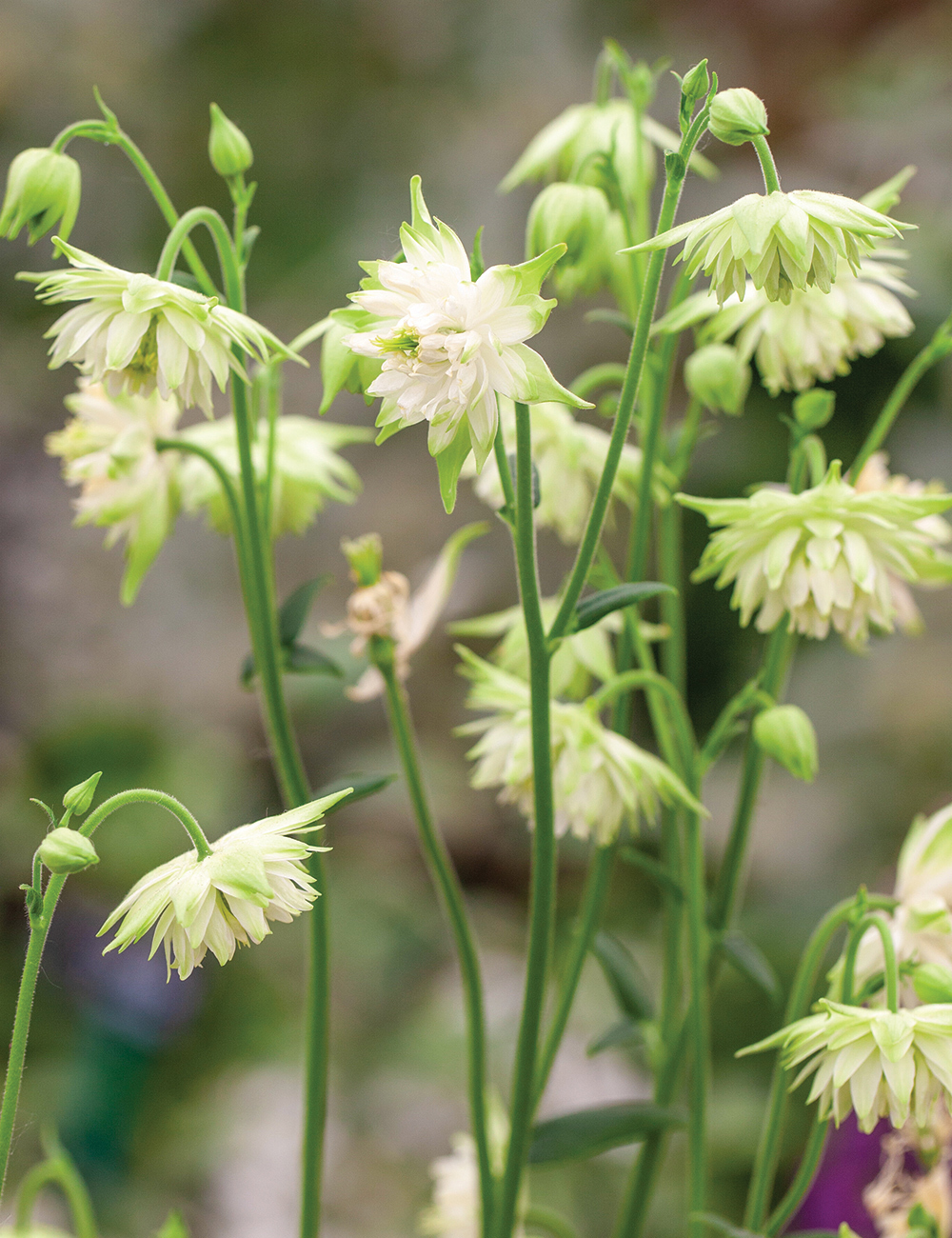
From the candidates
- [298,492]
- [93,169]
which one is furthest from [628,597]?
[93,169]

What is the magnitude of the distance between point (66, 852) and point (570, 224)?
35 centimetres

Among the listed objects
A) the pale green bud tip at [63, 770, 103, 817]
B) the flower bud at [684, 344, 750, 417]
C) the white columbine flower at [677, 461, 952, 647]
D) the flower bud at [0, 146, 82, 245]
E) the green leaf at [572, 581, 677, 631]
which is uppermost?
the flower bud at [0, 146, 82, 245]

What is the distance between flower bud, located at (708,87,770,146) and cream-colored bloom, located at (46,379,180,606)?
30 centimetres

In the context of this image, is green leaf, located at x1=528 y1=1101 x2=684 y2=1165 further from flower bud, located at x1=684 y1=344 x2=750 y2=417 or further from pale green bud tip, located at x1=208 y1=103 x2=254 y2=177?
pale green bud tip, located at x1=208 y1=103 x2=254 y2=177

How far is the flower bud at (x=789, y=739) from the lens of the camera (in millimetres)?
476

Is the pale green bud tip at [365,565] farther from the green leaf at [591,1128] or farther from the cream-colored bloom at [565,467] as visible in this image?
the green leaf at [591,1128]

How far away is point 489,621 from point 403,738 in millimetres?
95

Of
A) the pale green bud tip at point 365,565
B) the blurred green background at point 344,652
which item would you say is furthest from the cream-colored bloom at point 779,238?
the blurred green background at point 344,652

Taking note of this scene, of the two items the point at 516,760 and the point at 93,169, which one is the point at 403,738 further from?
the point at 93,169

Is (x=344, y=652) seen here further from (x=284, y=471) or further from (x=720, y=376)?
(x=720, y=376)

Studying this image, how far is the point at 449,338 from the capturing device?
1.14 feet

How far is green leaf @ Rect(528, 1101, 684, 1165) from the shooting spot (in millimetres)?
507

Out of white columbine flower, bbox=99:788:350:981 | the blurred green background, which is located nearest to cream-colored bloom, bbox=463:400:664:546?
white columbine flower, bbox=99:788:350:981

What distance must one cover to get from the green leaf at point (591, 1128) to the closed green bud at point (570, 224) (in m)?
0.39
